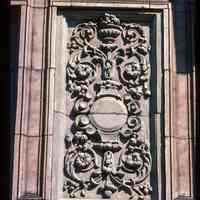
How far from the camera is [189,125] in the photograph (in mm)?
12391

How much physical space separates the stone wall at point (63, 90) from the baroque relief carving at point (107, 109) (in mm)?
159

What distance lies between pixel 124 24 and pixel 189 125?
2.18 metres

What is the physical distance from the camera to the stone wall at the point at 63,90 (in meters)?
12.1

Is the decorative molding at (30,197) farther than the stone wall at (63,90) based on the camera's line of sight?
No

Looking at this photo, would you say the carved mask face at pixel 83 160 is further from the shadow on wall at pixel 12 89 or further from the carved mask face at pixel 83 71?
the carved mask face at pixel 83 71

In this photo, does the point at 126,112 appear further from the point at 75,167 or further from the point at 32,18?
the point at 32,18

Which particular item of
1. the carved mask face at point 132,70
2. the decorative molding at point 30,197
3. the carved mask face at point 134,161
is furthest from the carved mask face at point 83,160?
the carved mask face at point 132,70

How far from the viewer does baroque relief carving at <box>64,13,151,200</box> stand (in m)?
12.1

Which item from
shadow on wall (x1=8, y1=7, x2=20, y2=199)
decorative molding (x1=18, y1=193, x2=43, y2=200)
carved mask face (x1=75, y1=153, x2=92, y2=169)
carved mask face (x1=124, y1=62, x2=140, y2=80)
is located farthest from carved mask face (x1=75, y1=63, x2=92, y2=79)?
decorative molding (x1=18, y1=193, x2=43, y2=200)

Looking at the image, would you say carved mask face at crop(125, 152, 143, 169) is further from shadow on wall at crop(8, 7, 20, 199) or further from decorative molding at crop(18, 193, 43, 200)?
shadow on wall at crop(8, 7, 20, 199)

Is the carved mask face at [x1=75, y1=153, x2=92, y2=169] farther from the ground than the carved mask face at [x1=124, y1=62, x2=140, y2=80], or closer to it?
closer to it

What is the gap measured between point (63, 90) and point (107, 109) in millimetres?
846

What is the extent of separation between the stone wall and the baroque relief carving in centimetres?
16

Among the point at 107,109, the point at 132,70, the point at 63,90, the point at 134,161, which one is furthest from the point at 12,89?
the point at 134,161
